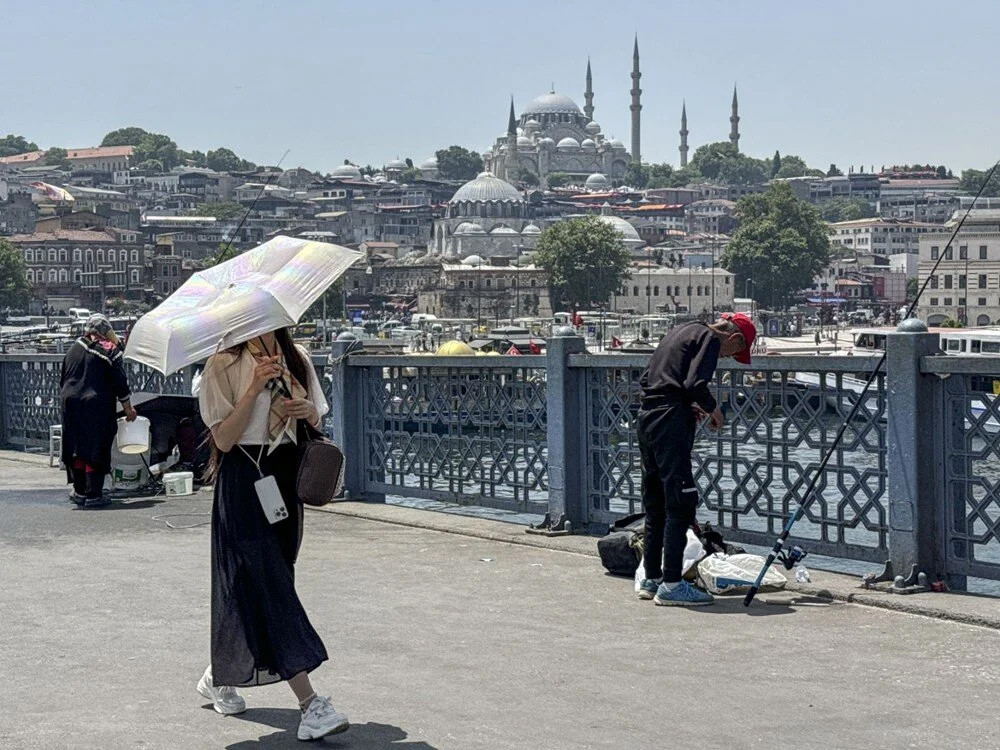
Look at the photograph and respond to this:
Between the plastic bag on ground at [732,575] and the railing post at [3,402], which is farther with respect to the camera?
the railing post at [3,402]

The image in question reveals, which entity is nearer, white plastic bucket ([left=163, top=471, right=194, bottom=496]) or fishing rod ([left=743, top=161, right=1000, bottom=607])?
fishing rod ([left=743, top=161, right=1000, bottom=607])

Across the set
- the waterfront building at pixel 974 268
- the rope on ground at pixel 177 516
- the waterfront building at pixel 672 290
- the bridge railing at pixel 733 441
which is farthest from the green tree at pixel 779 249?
the rope on ground at pixel 177 516

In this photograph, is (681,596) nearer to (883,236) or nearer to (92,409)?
(92,409)

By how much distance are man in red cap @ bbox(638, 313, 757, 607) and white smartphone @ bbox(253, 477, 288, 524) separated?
6.84 feet

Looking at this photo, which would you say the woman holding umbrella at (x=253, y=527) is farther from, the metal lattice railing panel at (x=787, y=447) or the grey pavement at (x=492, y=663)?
the metal lattice railing panel at (x=787, y=447)

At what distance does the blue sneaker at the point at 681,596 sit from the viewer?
6375mm

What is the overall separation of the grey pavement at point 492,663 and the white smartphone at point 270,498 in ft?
1.92

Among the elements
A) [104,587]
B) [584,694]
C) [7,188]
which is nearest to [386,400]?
[104,587]

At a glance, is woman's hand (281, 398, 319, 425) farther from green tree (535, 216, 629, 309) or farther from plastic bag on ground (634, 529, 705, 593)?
green tree (535, 216, 629, 309)

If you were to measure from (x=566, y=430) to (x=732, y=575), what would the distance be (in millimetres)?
1732

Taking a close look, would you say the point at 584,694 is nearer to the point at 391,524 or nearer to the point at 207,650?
the point at 207,650

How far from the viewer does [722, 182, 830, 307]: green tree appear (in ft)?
458

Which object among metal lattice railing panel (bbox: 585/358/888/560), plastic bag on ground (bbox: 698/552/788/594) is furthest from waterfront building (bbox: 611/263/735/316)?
plastic bag on ground (bbox: 698/552/788/594)

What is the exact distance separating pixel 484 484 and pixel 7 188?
186m
